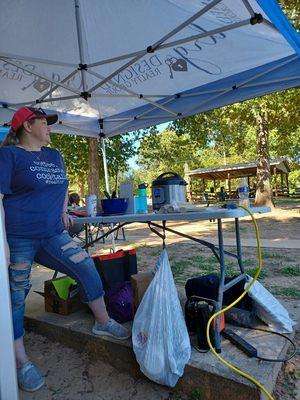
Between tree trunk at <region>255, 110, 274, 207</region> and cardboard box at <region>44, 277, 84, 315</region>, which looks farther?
tree trunk at <region>255, 110, 274, 207</region>

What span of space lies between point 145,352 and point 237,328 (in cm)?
81

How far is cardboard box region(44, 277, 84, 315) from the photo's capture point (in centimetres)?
281

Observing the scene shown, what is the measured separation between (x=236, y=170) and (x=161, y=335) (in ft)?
78.2

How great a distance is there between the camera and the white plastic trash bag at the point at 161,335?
6.07ft

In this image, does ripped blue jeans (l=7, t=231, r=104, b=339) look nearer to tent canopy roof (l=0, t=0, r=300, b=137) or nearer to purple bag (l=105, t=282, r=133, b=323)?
purple bag (l=105, t=282, r=133, b=323)

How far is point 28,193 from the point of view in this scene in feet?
6.67

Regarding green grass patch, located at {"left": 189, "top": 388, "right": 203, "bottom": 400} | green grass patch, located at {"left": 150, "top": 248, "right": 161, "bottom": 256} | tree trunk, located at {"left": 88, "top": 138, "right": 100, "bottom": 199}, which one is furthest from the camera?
tree trunk, located at {"left": 88, "top": 138, "right": 100, "bottom": 199}

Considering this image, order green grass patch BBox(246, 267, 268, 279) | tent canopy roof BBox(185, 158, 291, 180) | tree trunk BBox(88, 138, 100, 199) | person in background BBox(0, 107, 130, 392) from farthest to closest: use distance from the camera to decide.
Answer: tent canopy roof BBox(185, 158, 291, 180) < tree trunk BBox(88, 138, 100, 199) < green grass patch BBox(246, 267, 268, 279) < person in background BBox(0, 107, 130, 392)

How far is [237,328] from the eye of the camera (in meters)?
2.36

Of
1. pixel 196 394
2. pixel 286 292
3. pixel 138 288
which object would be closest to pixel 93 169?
pixel 286 292

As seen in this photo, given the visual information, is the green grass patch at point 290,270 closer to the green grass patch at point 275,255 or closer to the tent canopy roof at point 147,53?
the green grass patch at point 275,255

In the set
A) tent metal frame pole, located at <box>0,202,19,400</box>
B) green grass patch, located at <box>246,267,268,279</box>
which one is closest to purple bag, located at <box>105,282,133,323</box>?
tent metal frame pole, located at <box>0,202,19,400</box>

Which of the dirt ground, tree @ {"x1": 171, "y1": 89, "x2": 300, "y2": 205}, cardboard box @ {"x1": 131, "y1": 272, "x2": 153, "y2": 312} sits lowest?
the dirt ground

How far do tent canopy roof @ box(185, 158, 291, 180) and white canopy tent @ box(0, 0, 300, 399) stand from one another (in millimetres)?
19921
